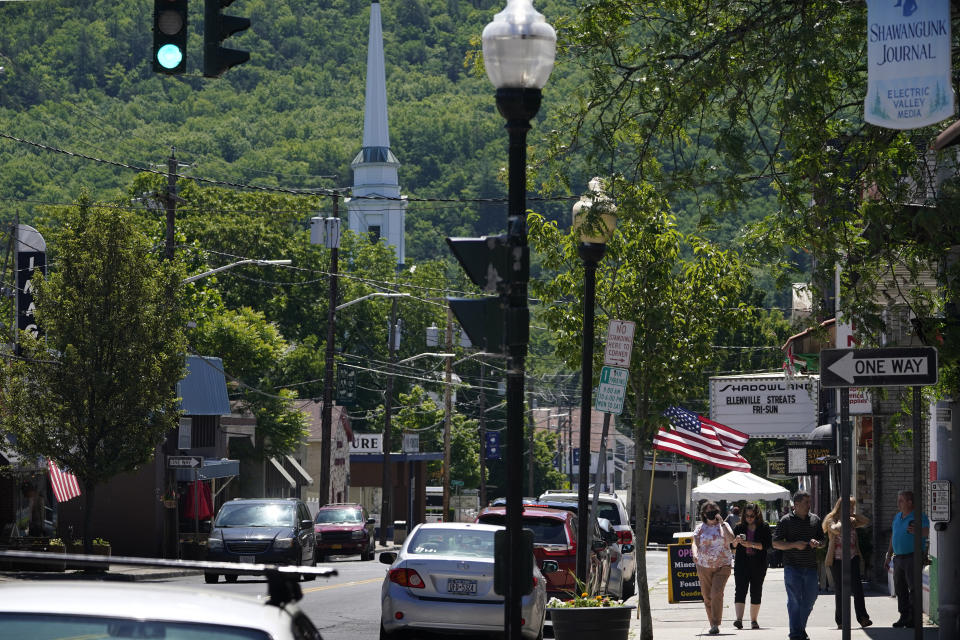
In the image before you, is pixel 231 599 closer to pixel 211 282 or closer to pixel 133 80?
Result: pixel 211 282

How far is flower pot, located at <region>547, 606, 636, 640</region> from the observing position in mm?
14531

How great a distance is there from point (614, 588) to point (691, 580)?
5.23ft

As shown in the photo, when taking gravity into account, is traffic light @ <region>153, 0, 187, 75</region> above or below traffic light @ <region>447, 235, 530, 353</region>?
above

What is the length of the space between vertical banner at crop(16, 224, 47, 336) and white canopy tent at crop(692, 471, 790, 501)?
16390 millimetres

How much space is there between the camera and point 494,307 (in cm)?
Answer: 932

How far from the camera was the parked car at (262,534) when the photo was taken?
2980 cm

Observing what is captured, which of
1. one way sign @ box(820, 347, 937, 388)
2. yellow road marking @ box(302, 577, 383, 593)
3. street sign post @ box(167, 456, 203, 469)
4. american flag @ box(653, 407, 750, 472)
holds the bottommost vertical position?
yellow road marking @ box(302, 577, 383, 593)

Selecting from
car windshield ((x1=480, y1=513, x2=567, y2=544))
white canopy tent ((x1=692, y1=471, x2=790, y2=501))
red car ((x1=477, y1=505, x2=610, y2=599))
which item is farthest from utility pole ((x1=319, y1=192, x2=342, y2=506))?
car windshield ((x1=480, y1=513, x2=567, y2=544))

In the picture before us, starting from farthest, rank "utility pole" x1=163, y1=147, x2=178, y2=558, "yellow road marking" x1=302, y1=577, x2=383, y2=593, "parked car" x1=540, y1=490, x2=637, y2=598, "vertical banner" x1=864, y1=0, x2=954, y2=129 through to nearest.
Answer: "utility pole" x1=163, y1=147, x2=178, y2=558
"yellow road marking" x1=302, y1=577, x2=383, y2=593
"parked car" x1=540, y1=490, x2=637, y2=598
"vertical banner" x1=864, y1=0, x2=954, y2=129

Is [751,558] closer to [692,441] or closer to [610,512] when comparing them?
[692,441]

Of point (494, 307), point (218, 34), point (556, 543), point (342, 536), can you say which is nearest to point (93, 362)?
point (342, 536)

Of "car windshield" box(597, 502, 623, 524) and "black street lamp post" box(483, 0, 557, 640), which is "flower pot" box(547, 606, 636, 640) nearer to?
"black street lamp post" box(483, 0, 557, 640)

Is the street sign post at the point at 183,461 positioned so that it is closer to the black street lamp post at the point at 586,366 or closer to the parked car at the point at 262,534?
the parked car at the point at 262,534

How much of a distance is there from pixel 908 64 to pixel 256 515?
23034 mm
